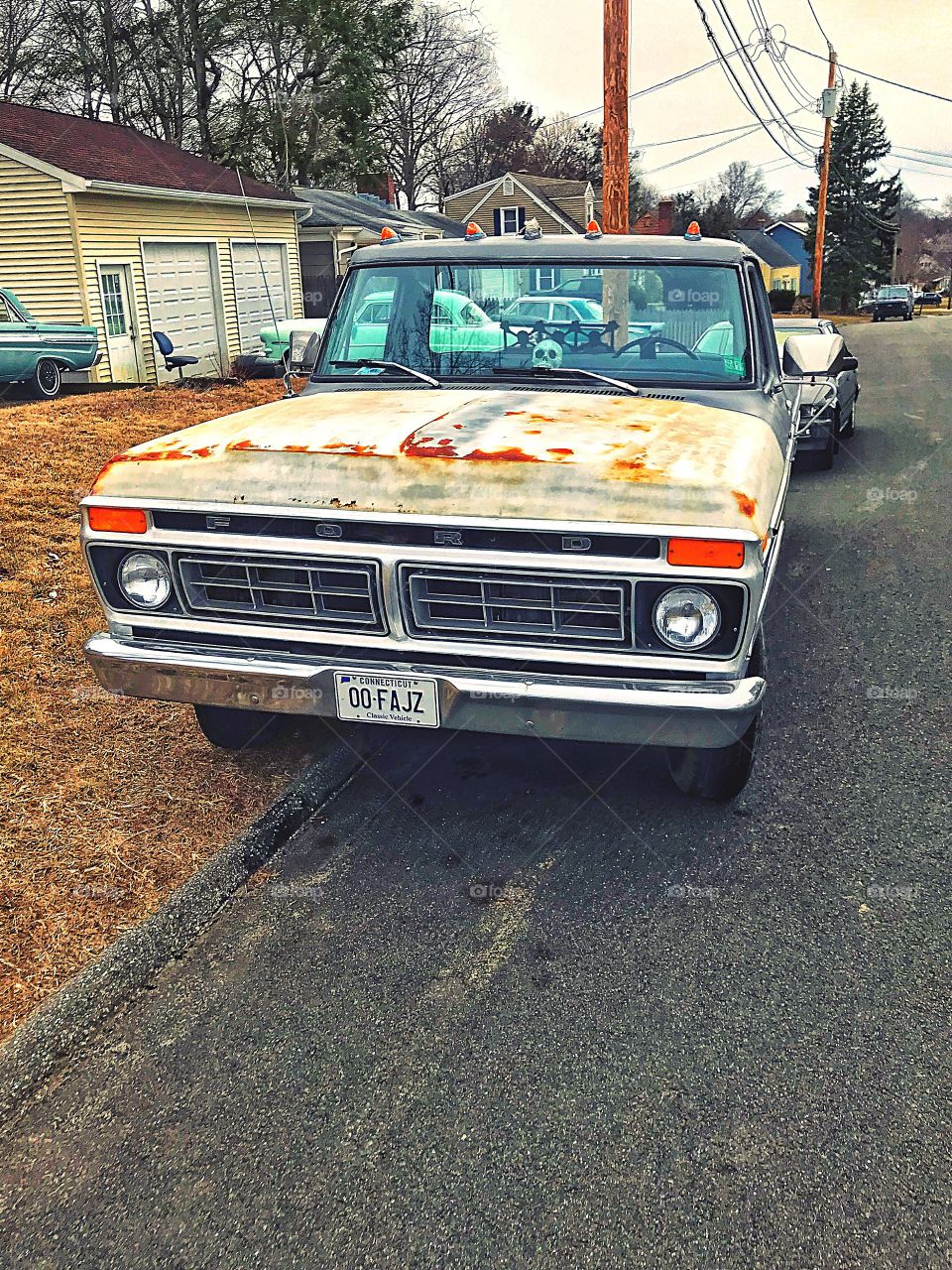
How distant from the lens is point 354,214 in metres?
33.3

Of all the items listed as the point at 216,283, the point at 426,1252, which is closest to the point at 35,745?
the point at 426,1252

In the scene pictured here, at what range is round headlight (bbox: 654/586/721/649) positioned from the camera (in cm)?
322

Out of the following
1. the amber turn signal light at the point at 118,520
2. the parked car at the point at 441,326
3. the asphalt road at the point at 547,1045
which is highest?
the parked car at the point at 441,326

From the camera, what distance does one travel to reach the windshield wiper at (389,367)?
15.0 ft

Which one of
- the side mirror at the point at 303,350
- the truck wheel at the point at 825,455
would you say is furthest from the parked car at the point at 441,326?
the truck wheel at the point at 825,455

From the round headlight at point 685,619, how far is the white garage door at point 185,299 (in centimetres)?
2057

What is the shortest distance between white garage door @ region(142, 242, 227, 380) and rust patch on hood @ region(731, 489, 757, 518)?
20600 millimetres

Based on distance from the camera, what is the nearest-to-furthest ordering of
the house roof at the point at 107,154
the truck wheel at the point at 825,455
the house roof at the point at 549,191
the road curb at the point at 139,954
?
1. the road curb at the point at 139,954
2. the truck wheel at the point at 825,455
3. the house roof at the point at 107,154
4. the house roof at the point at 549,191

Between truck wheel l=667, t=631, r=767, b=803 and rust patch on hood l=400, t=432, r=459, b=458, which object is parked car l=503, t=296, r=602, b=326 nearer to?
rust patch on hood l=400, t=432, r=459, b=458

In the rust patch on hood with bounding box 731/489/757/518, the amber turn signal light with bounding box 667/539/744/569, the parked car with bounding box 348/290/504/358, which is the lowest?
the amber turn signal light with bounding box 667/539/744/569

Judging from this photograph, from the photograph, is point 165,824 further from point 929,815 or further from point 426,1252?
point 929,815

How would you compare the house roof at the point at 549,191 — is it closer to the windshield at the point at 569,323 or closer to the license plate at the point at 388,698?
the windshield at the point at 569,323

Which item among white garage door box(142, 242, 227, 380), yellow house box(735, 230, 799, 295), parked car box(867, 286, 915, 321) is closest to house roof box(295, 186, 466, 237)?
white garage door box(142, 242, 227, 380)

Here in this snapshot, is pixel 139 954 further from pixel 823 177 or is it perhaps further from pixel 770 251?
pixel 770 251
